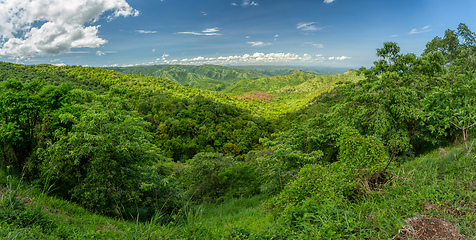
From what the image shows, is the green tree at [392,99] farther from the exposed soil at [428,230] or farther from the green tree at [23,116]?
the green tree at [23,116]

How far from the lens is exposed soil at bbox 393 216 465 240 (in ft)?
9.19

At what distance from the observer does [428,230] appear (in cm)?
293

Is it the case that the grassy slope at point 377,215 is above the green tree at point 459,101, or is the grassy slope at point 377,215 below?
below

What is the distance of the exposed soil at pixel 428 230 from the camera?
280 cm

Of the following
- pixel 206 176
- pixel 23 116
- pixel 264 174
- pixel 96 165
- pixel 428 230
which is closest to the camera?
pixel 428 230

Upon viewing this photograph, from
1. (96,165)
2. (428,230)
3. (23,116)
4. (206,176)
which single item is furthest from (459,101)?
(206,176)

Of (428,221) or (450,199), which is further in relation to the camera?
(450,199)

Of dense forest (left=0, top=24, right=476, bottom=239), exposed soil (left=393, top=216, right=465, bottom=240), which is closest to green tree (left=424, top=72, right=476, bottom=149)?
dense forest (left=0, top=24, right=476, bottom=239)

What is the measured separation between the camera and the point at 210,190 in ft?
57.1

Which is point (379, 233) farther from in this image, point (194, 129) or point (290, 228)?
point (194, 129)

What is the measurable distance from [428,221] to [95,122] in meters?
10.5

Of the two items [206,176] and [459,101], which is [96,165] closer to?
[206,176]

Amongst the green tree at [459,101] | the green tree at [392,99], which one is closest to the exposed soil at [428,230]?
the green tree at [459,101]

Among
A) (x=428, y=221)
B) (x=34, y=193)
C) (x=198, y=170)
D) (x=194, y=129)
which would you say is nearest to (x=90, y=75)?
(x=194, y=129)
